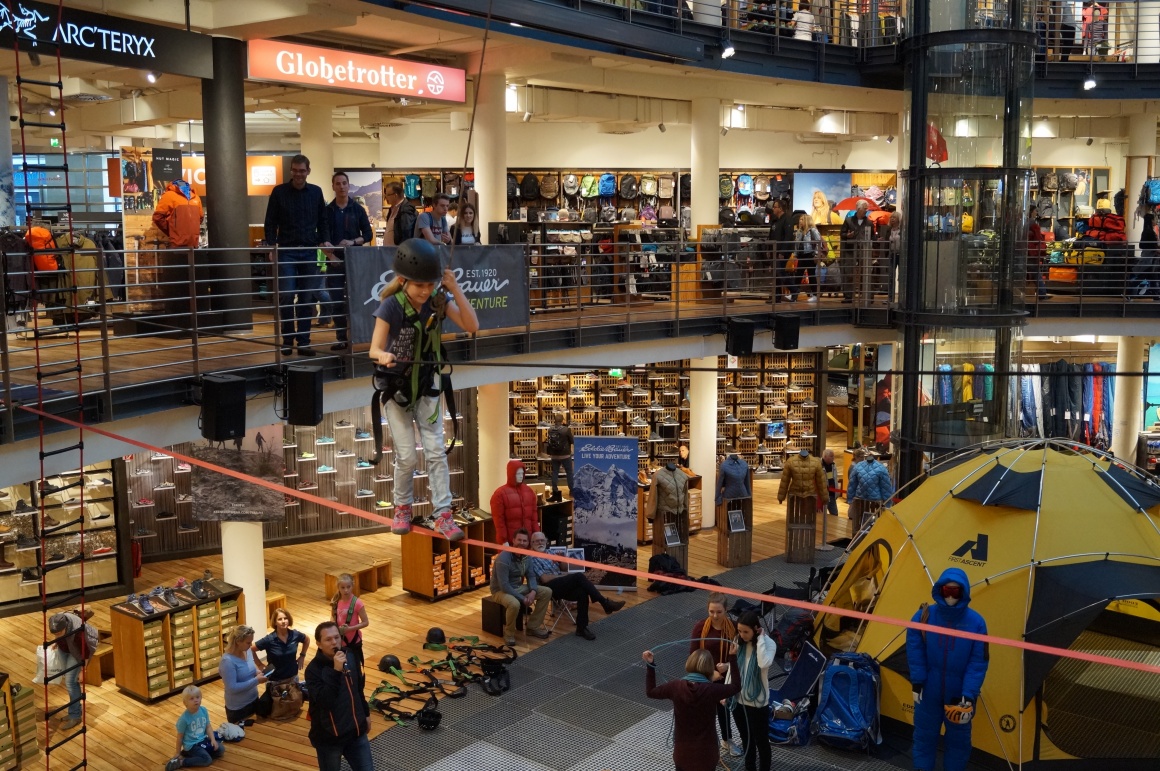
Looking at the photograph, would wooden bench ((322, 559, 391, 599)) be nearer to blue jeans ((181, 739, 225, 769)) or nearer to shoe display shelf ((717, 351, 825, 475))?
blue jeans ((181, 739, 225, 769))

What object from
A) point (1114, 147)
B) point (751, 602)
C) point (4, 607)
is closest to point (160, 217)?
point (4, 607)

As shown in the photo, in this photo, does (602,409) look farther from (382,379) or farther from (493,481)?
(382,379)

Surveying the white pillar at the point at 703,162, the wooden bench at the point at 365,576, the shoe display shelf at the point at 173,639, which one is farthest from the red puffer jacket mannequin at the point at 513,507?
the white pillar at the point at 703,162

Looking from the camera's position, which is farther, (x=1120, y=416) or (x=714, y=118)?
(x=1120, y=416)

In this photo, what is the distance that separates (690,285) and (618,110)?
3076mm

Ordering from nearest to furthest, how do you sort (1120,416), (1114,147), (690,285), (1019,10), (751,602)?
(751,602) < (1019,10) < (690,285) < (1120,416) < (1114,147)

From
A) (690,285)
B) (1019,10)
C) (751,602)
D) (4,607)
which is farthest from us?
(690,285)

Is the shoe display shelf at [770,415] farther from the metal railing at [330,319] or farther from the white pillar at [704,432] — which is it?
the metal railing at [330,319]

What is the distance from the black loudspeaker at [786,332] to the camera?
1338 centimetres

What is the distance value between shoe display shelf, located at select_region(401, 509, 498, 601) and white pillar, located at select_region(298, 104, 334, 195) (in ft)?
17.1

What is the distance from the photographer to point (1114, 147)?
70.3 ft

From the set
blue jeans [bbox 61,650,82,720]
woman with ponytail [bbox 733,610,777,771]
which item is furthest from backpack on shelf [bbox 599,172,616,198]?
woman with ponytail [bbox 733,610,777,771]

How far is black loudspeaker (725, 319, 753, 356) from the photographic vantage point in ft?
42.5

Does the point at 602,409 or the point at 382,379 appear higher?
the point at 382,379
